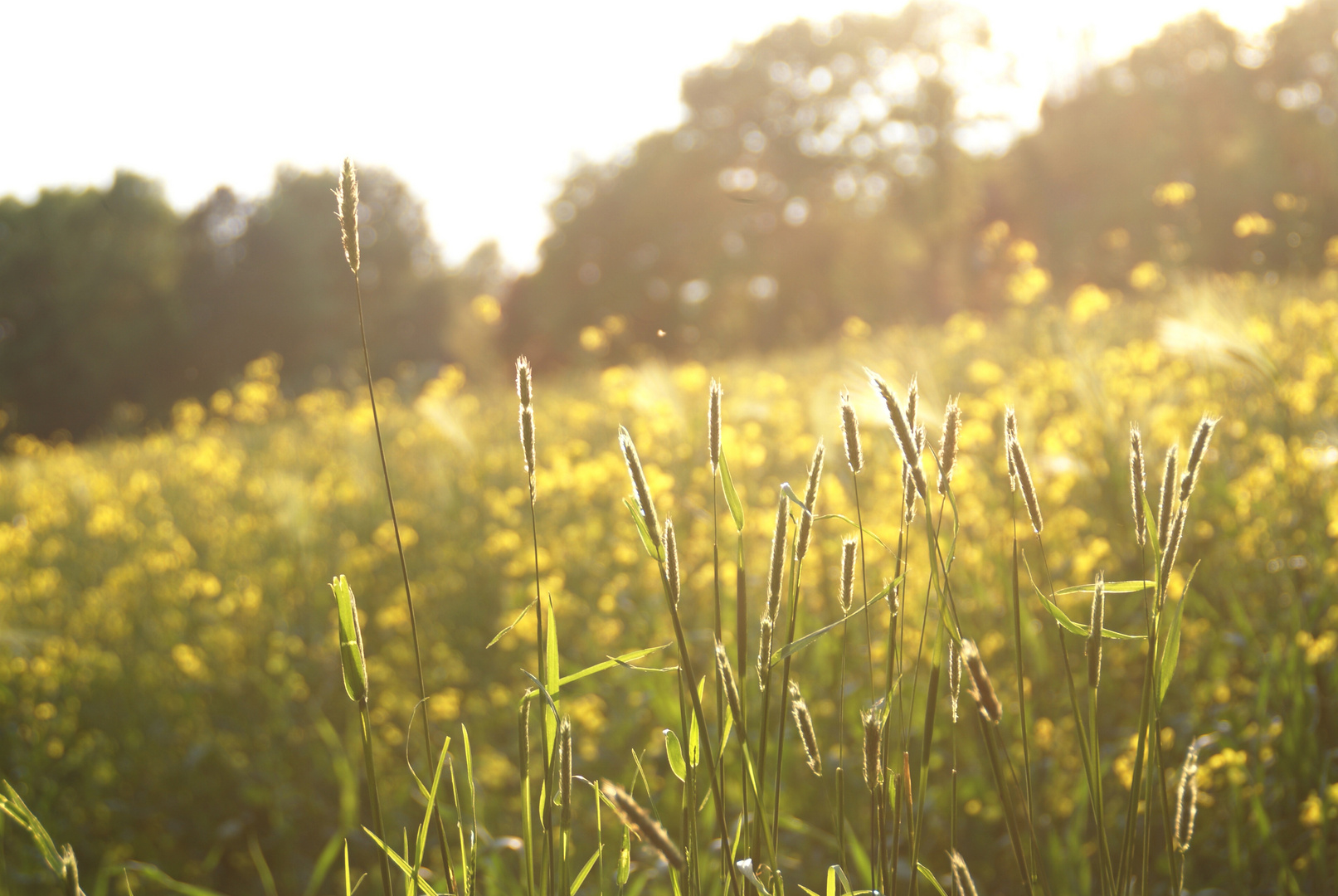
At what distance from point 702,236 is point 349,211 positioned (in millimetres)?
23083

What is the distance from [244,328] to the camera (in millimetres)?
23500

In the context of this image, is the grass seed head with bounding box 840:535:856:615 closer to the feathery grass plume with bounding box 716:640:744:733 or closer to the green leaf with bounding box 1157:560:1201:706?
the feathery grass plume with bounding box 716:640:744:733

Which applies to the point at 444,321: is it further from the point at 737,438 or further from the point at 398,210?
the point at 737,438

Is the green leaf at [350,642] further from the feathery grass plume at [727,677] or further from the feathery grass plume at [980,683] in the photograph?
the feathery grass plume at [980,683]

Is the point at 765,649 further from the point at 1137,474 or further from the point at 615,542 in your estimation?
the point at 615,542

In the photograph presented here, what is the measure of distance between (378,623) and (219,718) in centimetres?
68

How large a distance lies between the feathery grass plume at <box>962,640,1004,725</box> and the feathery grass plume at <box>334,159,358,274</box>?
534mm

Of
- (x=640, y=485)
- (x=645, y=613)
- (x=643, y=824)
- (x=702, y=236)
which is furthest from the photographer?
(x=702, y=236)

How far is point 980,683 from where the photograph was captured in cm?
58

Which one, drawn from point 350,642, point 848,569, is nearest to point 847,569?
point 848,569

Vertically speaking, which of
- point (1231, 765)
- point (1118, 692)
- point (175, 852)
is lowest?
point (175, 852)

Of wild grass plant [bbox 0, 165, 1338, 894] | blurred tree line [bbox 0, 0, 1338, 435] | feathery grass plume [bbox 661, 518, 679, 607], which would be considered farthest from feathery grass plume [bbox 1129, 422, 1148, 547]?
blurred tree line [bbox 0, 0, 1338, 435]

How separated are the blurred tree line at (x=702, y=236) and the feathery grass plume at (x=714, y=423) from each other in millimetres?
16135

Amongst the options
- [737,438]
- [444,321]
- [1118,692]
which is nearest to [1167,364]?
[737,438]
